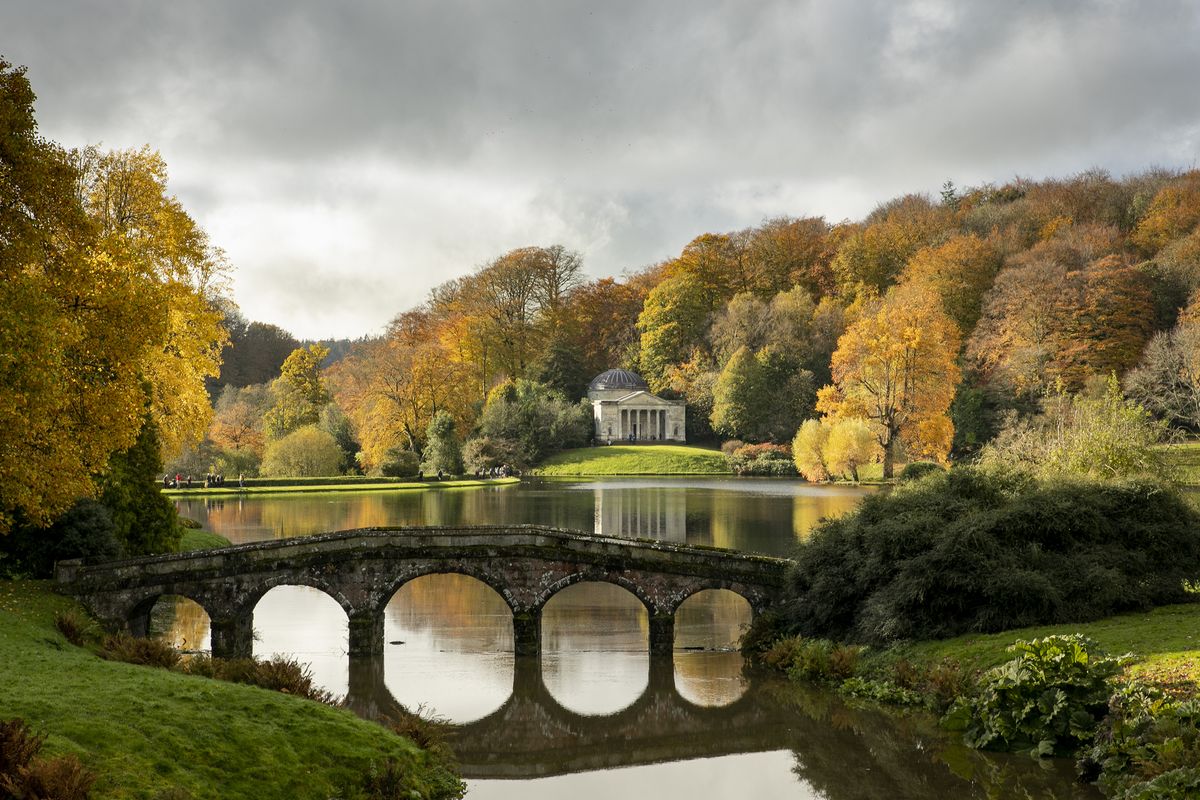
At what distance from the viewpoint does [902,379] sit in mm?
65562

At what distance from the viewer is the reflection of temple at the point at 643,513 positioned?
45112 millimetres

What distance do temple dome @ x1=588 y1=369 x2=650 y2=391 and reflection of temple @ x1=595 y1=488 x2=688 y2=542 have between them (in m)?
33.4

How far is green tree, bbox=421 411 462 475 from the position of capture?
251 ft

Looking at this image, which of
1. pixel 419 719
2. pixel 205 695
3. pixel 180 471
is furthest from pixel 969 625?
pixel 180 471

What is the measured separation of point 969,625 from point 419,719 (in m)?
11.6

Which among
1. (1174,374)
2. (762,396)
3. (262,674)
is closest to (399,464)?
(762,396)

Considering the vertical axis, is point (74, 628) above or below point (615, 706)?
above

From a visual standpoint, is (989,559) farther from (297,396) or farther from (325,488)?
(297,396)

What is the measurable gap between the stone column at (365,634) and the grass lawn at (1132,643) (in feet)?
39.7

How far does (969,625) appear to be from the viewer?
885 inches

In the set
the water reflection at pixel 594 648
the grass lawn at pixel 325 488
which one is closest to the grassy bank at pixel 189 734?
the water reflection at pixel 594 648

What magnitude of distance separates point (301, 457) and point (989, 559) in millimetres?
58169

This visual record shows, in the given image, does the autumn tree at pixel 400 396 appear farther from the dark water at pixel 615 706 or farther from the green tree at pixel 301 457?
the dark water at pixel 615 706

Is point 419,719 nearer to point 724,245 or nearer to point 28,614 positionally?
point 28,614
